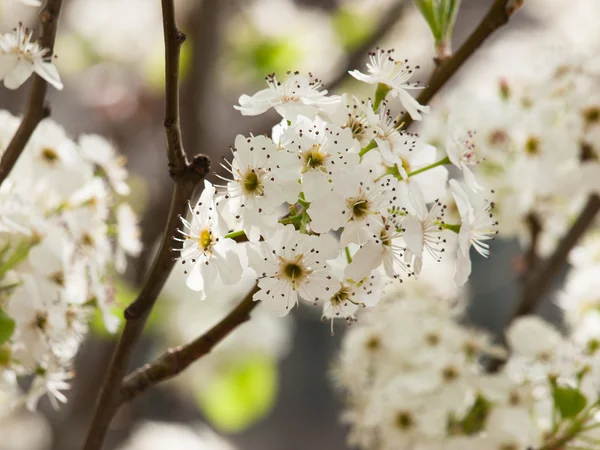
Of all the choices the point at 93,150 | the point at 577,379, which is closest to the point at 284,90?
the point at 93,150

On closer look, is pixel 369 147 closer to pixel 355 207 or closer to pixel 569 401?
pixel 355 207

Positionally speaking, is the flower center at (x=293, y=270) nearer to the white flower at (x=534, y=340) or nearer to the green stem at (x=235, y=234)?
the green stem at (x=235, y=234)

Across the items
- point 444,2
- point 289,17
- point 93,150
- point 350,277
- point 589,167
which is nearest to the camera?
point 350,277

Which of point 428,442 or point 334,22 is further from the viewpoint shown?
point 334,22

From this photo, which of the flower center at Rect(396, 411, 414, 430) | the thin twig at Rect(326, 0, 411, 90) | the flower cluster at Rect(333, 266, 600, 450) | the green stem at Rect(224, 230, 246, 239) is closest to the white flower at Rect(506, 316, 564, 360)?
the flower cluster at Rect(333, 266, 600, 450)

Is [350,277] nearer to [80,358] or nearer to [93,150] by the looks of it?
[93,150]

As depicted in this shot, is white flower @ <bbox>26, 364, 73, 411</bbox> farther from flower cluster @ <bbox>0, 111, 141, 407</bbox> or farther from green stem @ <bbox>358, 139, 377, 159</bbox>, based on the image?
green stem @ <bbox>358, 139, 377, 159</bbox>

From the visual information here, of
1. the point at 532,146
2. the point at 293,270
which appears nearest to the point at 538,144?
the point at 532,146
